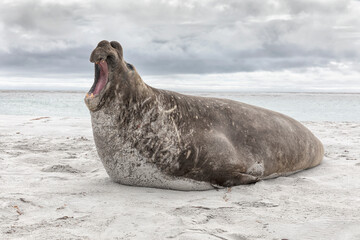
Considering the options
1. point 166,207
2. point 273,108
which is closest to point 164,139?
point 166,207

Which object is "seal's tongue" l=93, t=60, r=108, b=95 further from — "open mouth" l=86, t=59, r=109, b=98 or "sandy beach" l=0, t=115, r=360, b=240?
"sandy beach" l=0, t=115, r=360, b=240

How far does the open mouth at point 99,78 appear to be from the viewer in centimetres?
317

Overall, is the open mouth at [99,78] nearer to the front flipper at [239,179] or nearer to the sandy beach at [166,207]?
the sandy beach at [166,207]

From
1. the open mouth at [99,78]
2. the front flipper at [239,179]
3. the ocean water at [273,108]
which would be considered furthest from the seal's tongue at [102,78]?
the ocean water at [273,108]

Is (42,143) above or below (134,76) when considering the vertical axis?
below

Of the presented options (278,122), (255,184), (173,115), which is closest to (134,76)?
(173,115)

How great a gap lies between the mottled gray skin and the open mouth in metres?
0.04

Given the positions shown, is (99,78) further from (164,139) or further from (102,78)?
(164,139)

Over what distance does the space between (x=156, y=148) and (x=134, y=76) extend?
2.16 ft

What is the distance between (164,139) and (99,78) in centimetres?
77

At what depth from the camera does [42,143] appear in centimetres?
593

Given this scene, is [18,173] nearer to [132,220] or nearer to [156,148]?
[156,148]

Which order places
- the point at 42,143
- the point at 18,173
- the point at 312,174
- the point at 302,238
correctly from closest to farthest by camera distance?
the point at 302,238, the point at 18,173, the point at 312,174, the point at 42,143

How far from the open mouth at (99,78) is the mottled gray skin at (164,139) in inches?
1.7
